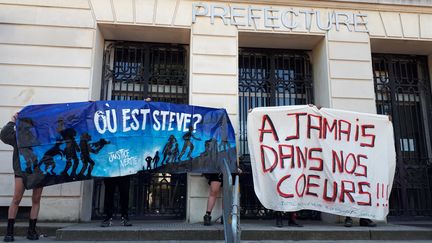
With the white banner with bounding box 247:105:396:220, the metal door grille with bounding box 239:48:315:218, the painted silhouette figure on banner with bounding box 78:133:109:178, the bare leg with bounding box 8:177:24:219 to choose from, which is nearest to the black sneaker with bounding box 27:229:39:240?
the bare leg with bounding box 8:177:24:219

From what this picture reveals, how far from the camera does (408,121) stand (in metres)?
11.2

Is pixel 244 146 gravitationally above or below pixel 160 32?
below

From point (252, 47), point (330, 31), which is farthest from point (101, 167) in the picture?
point (330, 31)

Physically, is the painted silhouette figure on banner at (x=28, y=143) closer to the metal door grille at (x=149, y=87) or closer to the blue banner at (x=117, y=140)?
the blue banner at (x=117, y=140)

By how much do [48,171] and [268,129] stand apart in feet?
15.4

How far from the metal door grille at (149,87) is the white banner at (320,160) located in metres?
2.54

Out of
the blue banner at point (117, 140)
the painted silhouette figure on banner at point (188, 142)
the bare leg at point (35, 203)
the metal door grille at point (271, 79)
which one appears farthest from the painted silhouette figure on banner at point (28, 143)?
the metal door grille at point (271, 79)

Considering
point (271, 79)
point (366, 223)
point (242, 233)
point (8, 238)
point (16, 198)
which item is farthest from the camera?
point (271, 79)

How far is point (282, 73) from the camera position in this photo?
10930mm

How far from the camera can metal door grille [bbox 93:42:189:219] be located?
9492 mm

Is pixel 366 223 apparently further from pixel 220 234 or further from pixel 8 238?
pixel 8 238

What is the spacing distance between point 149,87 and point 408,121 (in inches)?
A: 304

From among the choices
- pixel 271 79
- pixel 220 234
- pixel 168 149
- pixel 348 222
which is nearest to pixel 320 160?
pixel 348 222

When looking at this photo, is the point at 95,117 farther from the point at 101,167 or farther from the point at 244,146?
the point at 244,146
